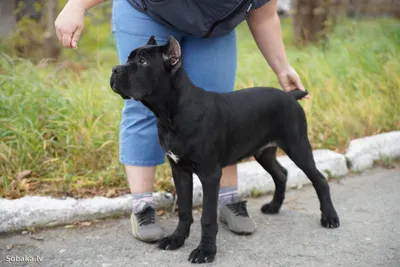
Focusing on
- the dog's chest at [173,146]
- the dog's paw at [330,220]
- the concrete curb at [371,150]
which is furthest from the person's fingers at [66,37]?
the concrete curb at [371,150]

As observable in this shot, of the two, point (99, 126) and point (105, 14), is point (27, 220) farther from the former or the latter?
point (105, 14)

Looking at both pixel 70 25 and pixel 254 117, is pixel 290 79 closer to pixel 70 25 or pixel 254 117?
pixel 254 117

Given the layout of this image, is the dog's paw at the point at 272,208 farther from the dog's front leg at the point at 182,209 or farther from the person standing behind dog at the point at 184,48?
the dog's front leg at the point at 182,209

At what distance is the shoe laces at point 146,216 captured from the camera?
3.19m

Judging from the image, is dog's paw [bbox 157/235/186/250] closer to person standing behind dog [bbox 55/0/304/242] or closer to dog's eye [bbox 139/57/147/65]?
person standing behind dog [bbox 55/0/304/242]

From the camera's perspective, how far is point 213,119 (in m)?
2.81

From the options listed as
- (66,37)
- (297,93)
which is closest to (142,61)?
(66,37)

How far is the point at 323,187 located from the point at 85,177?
1669 mm

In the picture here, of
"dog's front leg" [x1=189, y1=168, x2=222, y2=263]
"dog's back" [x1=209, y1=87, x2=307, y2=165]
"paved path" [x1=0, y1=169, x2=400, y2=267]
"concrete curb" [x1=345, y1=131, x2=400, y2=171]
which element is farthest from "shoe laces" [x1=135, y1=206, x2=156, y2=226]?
"concrete curb" [x1=345, y1=131, x2=400, y2=171]

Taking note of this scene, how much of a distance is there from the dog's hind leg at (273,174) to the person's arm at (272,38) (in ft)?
1.49

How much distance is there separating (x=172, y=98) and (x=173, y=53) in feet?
0.80

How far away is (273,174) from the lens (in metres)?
3.58

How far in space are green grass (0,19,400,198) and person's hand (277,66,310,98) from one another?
1.11 metres

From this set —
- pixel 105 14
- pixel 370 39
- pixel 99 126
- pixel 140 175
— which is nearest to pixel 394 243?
pixel 140 175
